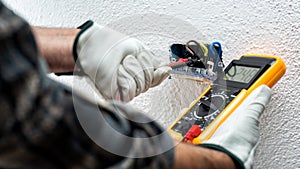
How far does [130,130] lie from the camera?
294 mm

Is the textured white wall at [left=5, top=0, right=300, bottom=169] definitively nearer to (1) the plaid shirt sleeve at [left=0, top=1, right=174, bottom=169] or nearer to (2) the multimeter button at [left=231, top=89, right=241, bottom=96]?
(2) the multimeter button at [left=231, top=89, right=241, bottom=96]

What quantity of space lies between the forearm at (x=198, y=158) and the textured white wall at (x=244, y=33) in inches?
10.3

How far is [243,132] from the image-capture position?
1.69 ft

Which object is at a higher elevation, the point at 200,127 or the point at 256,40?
the point at 256,40

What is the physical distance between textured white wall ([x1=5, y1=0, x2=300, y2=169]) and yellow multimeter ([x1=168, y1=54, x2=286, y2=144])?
0.13 feet

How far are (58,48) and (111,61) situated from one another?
99 millimetres

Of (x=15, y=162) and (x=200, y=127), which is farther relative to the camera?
(x=200, y=127)

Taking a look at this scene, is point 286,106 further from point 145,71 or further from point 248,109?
point 145,71

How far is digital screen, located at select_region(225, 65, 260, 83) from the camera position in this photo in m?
0.61

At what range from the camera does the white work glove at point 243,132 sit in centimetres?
47

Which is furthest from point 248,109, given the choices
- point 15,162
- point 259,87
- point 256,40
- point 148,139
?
point 15,162

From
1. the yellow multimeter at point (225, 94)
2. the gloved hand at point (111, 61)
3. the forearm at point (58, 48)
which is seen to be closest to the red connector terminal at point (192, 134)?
the yellow multimeter at point (225, 94)

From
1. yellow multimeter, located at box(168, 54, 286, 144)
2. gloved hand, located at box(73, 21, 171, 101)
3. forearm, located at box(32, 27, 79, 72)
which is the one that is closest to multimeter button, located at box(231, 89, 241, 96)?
yellow multimeter, located at box(168, 54, 286, 144)

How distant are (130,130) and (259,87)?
0.35 meters
